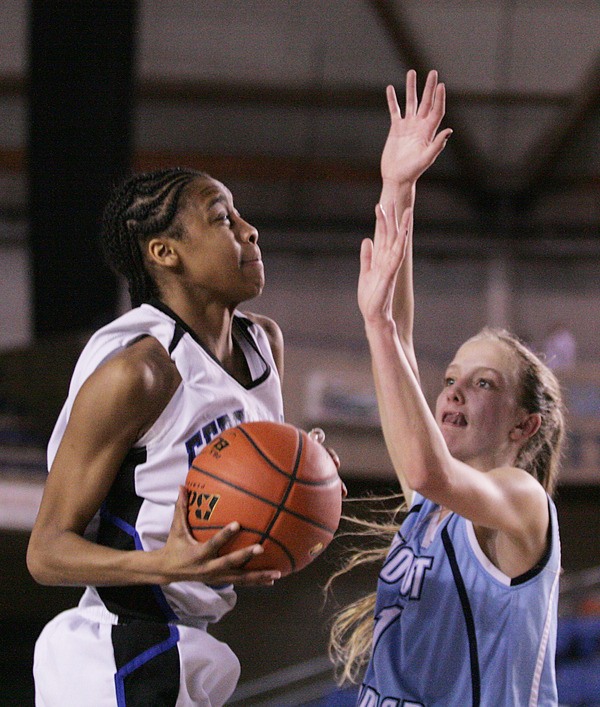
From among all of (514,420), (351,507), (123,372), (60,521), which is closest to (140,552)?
(60,521)

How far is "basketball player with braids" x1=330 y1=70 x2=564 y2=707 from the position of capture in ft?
5.82

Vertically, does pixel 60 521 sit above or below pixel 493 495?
below

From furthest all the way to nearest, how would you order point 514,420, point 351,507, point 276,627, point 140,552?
1. point 351,507
2. point 276,627
3. point 514,420
4. point 140,552

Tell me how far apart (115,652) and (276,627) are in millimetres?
3984

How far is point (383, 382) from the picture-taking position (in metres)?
1.77

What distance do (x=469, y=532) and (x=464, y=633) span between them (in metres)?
0.20

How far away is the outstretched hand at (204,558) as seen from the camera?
1.67 metres

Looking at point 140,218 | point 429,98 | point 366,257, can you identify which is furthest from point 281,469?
point 429,98

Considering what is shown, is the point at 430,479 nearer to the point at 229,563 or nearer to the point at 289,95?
the point at 229,563

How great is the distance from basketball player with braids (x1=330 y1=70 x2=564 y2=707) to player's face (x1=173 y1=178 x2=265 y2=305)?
0.97ft

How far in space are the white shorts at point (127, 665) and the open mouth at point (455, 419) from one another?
25.1 inches

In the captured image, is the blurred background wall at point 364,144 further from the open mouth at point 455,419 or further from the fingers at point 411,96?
the open mouth at point 455,419

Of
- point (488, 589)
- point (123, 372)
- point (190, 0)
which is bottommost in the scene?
point (488, 589)

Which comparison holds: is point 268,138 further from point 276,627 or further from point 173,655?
point 173,655
